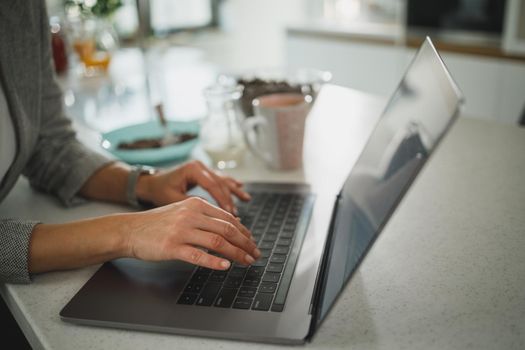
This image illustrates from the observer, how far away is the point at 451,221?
837mm

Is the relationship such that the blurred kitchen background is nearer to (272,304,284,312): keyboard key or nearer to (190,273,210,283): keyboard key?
(190,273,210,283): keyboard key

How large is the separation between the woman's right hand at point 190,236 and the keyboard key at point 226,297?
31 mm

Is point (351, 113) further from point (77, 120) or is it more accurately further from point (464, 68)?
point (464, 68)

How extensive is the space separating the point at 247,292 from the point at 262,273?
0.05 m

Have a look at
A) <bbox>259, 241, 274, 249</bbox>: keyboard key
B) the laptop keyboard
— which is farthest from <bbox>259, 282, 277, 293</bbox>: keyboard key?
<bbox>259, 241, 274, 249</bbox>: keyboard key

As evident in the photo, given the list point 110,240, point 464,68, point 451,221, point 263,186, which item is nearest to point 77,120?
point 263,186

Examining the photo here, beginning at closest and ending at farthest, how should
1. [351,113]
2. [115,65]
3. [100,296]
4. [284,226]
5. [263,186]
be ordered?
[100,296]
[284,226]
[263,186]
[351,113]
[115,65]

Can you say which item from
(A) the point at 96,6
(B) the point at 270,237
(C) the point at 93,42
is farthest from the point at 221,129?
(C) the point at 93,42

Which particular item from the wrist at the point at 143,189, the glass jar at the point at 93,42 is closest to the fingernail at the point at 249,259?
the wrist at the point at 143,189

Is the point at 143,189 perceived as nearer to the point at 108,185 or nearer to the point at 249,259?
the point at 108,185

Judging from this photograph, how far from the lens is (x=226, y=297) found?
65 cm

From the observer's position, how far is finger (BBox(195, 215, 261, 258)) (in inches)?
27.1

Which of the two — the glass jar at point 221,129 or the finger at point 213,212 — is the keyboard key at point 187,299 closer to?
the finger at point 213,212

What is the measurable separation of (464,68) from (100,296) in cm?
246
